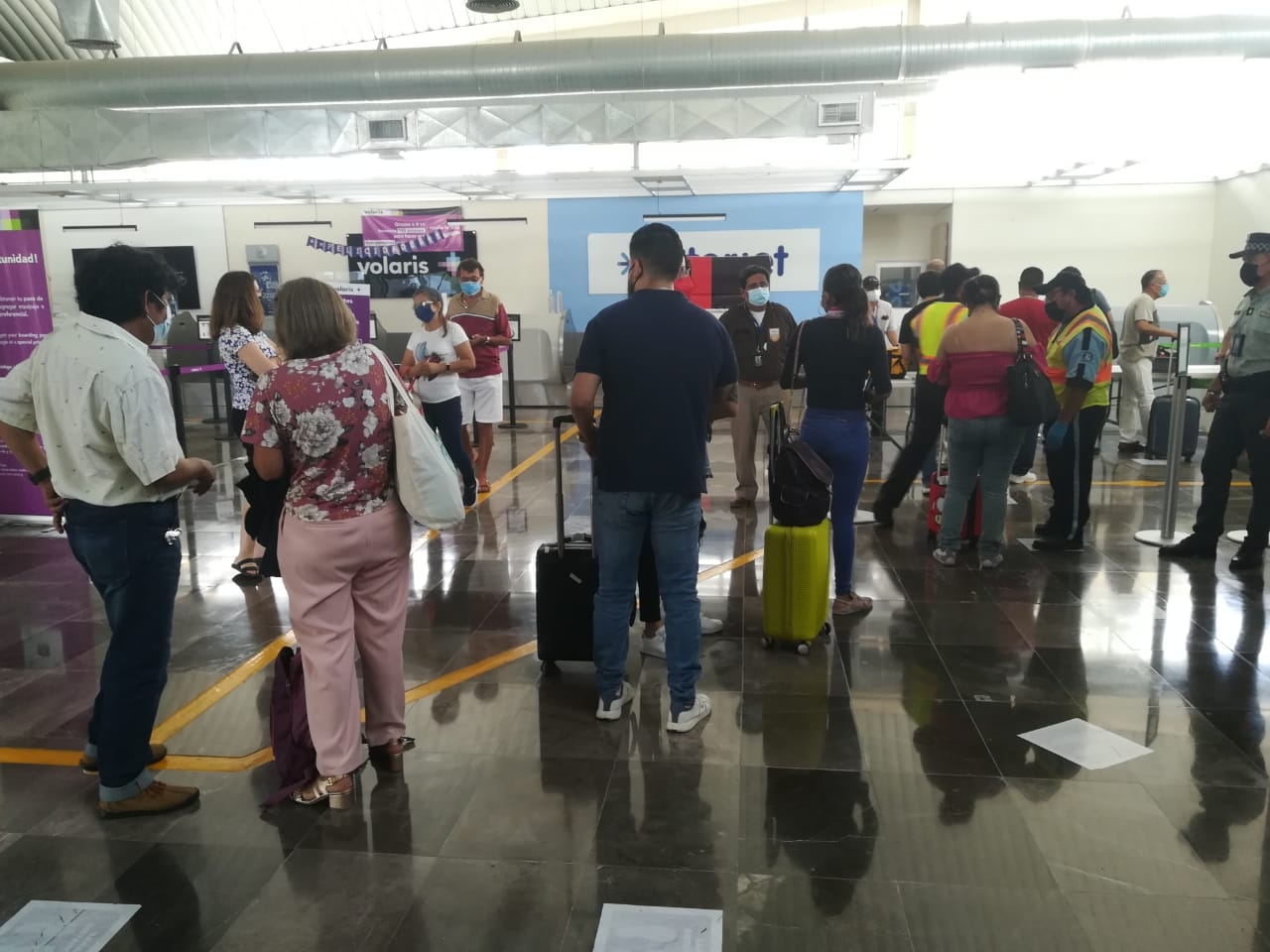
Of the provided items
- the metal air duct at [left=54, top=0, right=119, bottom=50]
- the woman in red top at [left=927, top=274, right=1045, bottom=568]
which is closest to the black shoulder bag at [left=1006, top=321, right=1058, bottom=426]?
the woman in red top at [left=927, top=274, right=1045, bottom=568]

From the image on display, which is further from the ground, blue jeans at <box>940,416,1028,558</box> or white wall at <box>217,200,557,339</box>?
white wall at <box>217,200,557,339</box>

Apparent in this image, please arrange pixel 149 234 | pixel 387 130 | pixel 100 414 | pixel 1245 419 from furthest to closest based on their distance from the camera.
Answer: pixel 149 234, pixel 387 130, pixel 1245 419, pixel 100 414

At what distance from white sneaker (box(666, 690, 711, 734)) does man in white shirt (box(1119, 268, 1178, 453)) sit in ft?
21.5

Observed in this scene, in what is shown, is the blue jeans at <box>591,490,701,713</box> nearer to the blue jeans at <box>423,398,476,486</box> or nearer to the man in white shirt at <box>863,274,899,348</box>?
the blue jeans at <box>423,398,476,486</box>

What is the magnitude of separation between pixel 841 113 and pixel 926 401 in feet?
9.29

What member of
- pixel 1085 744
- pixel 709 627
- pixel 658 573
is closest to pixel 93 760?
pixel 658 573

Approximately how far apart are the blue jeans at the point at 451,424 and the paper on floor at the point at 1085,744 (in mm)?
3844

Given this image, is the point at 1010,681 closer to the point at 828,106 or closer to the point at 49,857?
the point at 49,857

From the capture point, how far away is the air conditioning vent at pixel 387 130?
7.52m

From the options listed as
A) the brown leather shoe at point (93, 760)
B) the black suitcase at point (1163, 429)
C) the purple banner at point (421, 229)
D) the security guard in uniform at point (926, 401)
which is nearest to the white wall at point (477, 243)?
the purple banner at point (421, 229)

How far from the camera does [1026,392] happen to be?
430 centimetres

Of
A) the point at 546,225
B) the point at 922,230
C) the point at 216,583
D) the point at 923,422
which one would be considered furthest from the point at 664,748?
the point at 922,230

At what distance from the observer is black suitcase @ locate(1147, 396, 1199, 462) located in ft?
25.5

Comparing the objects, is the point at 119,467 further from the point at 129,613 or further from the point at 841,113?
the point at 841,113
